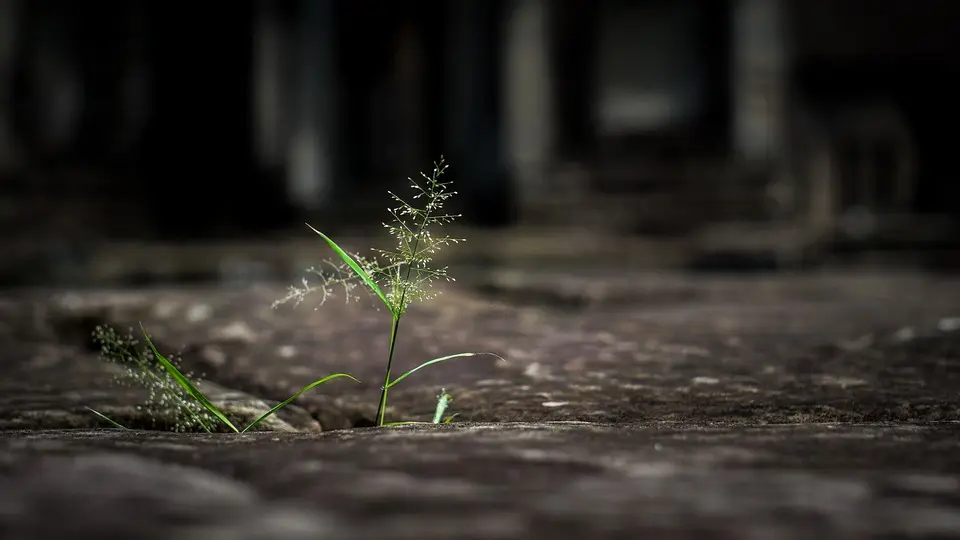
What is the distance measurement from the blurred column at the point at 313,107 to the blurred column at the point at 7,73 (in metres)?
1.60

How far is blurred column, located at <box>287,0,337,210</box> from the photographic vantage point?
4.82 meters

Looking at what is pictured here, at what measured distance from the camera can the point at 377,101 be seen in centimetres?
529

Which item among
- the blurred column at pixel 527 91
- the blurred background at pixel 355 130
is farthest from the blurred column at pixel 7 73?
the blurred column at pixel 527 91

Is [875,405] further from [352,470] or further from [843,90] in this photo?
[843,90]

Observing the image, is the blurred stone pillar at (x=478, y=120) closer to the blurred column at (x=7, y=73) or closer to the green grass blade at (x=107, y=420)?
the blurred column at (x=7, y=73)

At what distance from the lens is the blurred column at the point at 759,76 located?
4957 mm

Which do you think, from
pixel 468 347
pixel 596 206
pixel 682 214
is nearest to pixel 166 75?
pixel 596 206

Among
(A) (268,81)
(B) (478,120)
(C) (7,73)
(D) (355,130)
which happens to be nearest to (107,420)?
(B) (478,120)

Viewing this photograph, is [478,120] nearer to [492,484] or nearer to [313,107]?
[313,107]

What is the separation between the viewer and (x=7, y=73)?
15.9 feet

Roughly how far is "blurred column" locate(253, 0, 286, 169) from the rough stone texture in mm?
3553

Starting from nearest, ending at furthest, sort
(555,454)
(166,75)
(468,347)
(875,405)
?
(555,454)
(875,405)
(468,347)
(166,75)

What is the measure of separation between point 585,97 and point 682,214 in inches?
72.2

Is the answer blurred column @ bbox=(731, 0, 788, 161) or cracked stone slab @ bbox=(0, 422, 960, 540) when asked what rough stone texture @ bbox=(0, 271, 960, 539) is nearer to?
cracked stone slab @ bbox=(0, 422, 960, 540)
